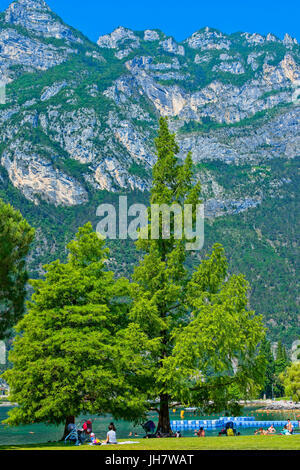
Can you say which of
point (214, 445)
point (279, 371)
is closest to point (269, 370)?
point (279, 371)

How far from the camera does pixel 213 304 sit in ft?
95.5

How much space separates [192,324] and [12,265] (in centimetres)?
1016

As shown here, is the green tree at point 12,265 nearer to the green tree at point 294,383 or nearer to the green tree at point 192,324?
the green tree at point 192,324

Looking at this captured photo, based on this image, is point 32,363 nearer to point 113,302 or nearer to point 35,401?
point 35,401

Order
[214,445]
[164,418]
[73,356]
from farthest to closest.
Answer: [164,418] → [73,356] → [214,445]

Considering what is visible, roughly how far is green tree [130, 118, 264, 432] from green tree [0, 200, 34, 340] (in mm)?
6706

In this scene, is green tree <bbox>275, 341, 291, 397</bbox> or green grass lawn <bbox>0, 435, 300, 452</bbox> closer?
green grass lawn <bbox>0, 435, 300, 452</bbox>

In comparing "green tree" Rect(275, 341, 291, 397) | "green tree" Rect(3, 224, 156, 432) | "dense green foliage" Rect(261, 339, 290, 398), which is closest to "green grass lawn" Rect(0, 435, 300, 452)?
"green tree" Rect(3, 224, 156, 432)

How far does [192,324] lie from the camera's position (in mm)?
27891

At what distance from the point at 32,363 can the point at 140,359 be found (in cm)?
569

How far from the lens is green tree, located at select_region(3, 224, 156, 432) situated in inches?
1038

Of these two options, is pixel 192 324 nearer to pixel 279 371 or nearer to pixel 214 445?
pixel 214 445

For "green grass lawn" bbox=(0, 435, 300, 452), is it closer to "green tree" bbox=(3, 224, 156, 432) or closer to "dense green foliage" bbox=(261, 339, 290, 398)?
"green tree" bbox=(3, 224, 156, 432)
